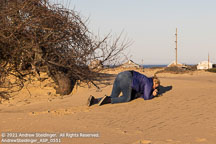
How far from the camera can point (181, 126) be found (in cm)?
454

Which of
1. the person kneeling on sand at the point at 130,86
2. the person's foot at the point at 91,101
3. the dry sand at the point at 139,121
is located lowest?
the dry sand at the point at 139,121

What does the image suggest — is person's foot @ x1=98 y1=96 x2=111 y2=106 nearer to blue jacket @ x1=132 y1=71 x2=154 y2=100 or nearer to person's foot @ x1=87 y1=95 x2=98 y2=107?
person's foot @ x1=87 y1=95 x2=98 y2=107

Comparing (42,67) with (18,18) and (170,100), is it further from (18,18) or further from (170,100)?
(170,100)

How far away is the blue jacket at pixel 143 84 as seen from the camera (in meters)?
6.80

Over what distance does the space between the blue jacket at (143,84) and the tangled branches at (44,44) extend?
8.98 ft

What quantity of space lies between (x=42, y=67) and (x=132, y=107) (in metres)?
4.43

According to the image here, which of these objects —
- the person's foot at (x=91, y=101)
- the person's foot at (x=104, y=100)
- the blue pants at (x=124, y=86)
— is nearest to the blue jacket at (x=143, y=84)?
the blue pants at (x=124, y=86)

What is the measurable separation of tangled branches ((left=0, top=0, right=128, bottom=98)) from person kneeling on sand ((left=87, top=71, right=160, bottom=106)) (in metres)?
2.67

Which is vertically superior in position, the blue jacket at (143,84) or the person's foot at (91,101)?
the blue jacket at (143,84)

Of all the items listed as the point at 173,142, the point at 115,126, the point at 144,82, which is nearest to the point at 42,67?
the point at 144,82

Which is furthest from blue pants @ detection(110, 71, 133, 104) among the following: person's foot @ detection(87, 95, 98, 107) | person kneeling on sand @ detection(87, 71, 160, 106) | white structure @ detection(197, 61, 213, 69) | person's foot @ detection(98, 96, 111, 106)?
white structure @ detection(197, 61, 213, 69)

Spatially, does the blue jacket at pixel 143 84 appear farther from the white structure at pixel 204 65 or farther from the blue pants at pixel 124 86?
the white structure at pixel 204 65

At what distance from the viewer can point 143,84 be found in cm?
689

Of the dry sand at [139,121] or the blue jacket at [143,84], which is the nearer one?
the dry sand at [139,121]
